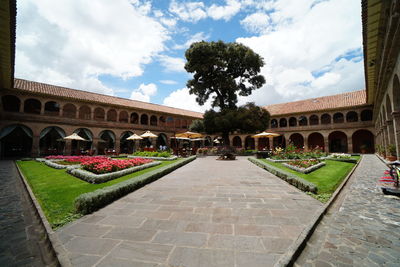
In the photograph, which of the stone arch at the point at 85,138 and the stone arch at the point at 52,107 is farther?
the stone arch at the point at 85,138

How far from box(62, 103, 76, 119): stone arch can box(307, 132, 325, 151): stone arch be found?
3481 cm

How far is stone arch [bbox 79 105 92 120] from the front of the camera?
2389 centimetres

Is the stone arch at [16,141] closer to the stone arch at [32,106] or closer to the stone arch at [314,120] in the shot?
the stone arch at [32,106]

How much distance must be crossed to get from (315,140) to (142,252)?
3385cm

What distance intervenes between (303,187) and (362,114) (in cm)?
2742

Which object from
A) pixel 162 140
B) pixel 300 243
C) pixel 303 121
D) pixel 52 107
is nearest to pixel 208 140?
pixel 162 140

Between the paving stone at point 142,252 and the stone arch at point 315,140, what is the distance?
32380 millimetres

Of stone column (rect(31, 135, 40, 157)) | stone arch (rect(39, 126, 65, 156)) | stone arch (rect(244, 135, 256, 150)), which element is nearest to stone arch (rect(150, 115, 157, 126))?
stone arch (rect(39, 126, 65, 156))

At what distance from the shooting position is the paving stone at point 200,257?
6.86 ft

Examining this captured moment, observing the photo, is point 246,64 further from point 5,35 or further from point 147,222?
point 147,222

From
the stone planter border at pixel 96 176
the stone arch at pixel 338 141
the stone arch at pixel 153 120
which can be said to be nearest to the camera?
the stone planter border at pixel 96 176

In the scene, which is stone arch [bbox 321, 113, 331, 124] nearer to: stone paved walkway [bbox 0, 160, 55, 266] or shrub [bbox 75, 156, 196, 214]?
shrub [bbox 75, 156, 196, 214]

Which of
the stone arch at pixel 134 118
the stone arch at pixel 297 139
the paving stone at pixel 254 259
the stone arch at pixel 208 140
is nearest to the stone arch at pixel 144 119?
the stone arch at pixel 134 118

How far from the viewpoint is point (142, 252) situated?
2340mm
